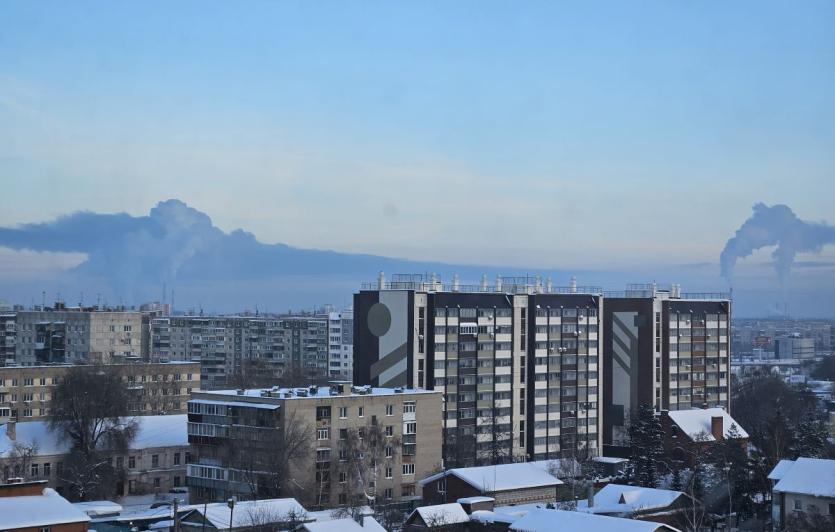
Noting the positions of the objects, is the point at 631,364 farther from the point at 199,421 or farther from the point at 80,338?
the point at 80,338

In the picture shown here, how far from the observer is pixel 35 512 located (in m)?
24.3

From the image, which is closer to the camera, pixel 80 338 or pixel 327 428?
pixel 327 428

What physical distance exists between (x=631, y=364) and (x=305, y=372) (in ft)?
97.5

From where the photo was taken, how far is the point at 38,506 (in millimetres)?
24641

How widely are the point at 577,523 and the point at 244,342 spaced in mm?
61299

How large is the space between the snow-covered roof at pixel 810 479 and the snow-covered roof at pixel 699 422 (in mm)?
11659

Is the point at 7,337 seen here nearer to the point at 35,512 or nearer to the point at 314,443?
the point at 314,443

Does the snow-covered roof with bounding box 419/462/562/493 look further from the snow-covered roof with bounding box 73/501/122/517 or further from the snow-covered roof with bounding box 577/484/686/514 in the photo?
the snow-covered roof with bounding box 73/501/122/517

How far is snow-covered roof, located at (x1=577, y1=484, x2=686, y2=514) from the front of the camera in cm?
3019

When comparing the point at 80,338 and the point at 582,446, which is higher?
the point at 80,338

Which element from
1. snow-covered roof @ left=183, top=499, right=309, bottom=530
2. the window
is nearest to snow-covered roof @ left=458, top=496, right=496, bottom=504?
snow-covered roof @ left=183, top=499, right=309, bottom=530

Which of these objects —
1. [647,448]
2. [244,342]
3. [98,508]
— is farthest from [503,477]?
[244,342]

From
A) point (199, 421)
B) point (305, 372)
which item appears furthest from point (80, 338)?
point (199, 421)

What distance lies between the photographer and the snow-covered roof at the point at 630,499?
3019 cm
